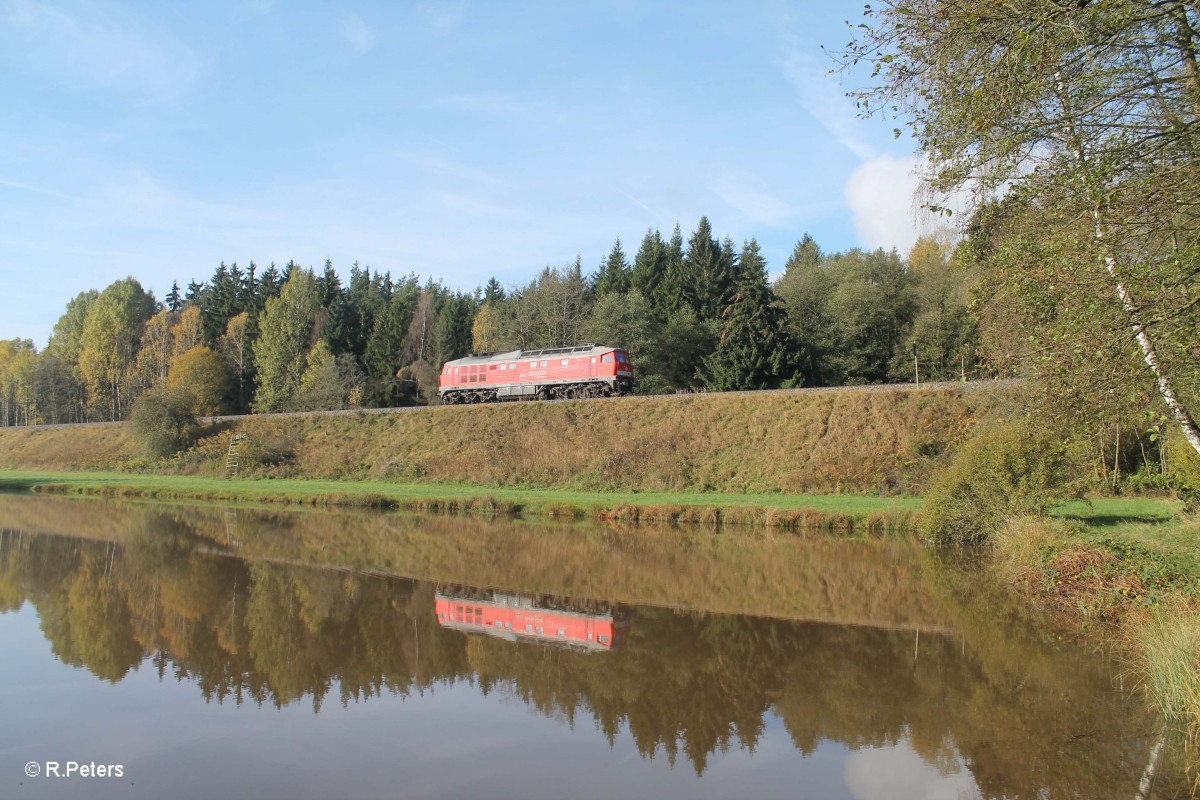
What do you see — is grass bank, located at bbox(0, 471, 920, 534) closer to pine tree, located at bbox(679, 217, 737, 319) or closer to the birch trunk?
the birch trunk

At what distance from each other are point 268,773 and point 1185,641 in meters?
8.95

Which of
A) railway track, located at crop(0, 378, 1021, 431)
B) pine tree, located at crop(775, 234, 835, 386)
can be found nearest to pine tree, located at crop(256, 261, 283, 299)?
railway track, located at crop(0, 378, 1021, 431)

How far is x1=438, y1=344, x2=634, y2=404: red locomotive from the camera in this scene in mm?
41406

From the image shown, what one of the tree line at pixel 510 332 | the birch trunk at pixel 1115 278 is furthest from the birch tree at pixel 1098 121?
the tree line at pixel 510 332

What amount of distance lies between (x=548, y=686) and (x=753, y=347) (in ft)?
121

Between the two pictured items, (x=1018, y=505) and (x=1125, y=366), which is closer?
(x=1125, y=366)

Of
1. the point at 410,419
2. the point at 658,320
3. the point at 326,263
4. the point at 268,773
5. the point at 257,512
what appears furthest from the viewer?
the point at 326,263

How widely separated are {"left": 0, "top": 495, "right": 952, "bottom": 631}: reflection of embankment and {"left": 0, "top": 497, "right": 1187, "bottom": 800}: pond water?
0.13 metres

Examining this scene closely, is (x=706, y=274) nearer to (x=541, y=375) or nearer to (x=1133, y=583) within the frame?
(x=541, y=375)

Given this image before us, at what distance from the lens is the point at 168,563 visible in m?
18.4

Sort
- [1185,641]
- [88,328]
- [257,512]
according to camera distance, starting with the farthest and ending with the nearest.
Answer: [88,328], [257,512], [1185,641]

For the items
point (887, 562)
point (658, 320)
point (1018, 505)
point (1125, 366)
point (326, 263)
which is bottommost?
point (887, 562)

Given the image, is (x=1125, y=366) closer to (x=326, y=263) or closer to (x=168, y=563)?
(x=168, y=563)

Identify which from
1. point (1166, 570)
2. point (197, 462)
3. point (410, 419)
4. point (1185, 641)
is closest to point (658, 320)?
point (410, 419)
